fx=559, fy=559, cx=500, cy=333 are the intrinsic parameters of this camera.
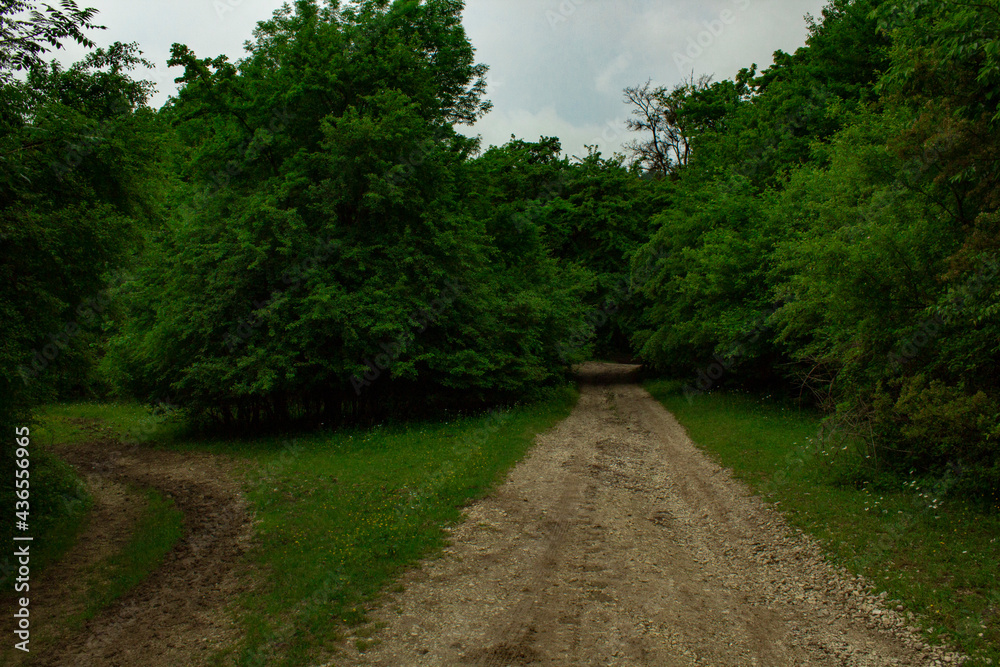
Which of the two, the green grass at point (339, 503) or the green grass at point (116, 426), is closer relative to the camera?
the green grass at point (339, 503)

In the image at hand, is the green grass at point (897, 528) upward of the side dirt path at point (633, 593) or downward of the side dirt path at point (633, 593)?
upward

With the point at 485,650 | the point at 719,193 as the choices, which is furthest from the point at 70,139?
the point at 719,193

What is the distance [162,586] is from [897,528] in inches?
413

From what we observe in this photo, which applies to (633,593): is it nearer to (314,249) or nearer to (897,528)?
(897,528)

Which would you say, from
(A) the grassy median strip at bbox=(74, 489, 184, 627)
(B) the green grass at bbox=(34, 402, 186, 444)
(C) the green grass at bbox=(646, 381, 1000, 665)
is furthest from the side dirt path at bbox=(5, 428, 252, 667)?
(C) the green grass at bbox=(646, 381, 1000, 665)

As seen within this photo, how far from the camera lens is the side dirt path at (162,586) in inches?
239

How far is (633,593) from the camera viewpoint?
7.00 meters

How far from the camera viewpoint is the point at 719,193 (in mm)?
23562

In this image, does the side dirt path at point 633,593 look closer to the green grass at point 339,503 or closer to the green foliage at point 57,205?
the green grass at point 339,503

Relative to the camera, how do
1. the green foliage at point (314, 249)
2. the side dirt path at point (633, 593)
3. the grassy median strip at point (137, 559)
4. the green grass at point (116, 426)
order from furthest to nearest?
1. the green grass at point (116, 426)
2. the green foliage at point (314, 249)
3. the grassy median strip at point (137, 559)
4. the side dirt path at point (633, 593)

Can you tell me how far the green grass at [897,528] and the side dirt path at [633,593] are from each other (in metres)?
0.34

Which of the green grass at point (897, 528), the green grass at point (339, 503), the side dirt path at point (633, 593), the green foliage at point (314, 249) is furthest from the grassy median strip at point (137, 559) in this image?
the green grass at point (897, 528)

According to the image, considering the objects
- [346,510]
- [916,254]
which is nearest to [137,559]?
[346,510]

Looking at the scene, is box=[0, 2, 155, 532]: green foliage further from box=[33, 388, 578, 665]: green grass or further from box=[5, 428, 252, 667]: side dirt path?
Answer: box=[33, 388, 578, 665]: green grass
